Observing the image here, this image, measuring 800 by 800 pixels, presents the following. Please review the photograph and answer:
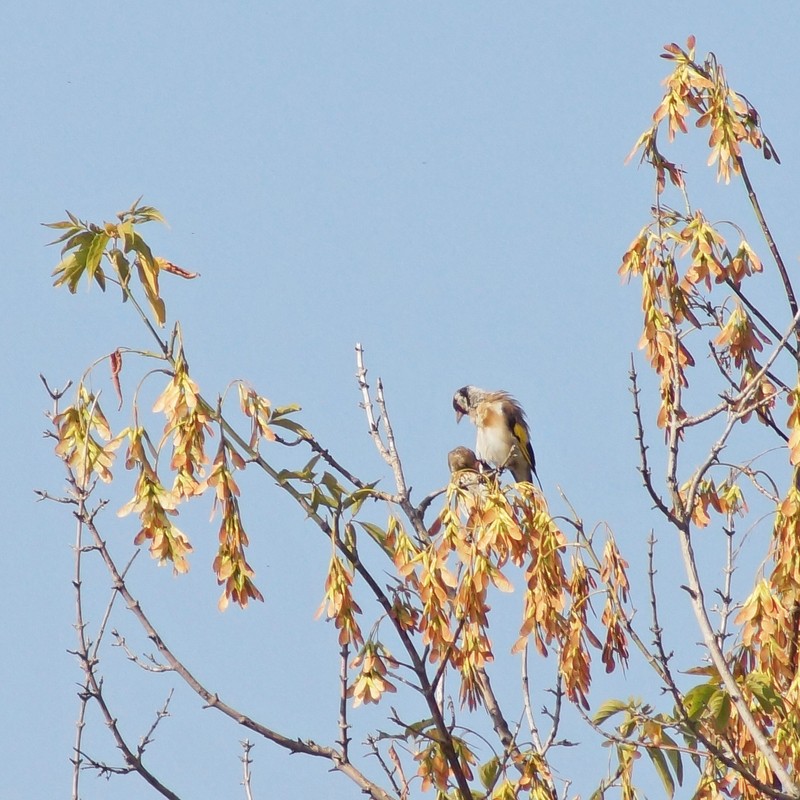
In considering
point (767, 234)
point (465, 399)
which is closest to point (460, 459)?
point (767, 234)

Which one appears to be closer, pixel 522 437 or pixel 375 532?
pixel 375 532

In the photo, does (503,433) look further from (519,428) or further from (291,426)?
(291,426)

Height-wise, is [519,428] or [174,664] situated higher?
[519,428]

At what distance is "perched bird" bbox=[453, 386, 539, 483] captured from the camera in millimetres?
10656

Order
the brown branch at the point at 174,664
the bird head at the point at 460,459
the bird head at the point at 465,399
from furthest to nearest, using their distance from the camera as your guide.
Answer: the bird head at the point at 465,399
the bird head at the point at 460,459
the brown branch at the point at 174,664

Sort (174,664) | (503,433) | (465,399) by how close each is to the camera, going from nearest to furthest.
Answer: (174,664), (503,433), (465,399)

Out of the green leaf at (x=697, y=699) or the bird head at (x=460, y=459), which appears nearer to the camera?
the green leaf at (x=697, y=699)

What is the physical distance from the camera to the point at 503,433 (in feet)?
35.1

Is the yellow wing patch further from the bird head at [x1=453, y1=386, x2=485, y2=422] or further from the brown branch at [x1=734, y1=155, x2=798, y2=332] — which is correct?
the brown branch at [x1=734, y1=155, x2=798, y2=332]

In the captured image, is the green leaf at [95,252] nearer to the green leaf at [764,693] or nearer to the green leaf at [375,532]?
the green leaf at [375,532]

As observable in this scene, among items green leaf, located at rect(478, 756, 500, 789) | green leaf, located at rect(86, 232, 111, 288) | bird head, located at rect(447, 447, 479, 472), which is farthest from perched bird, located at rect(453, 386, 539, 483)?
green leaf, located at rect(86, 232, 111, 288)

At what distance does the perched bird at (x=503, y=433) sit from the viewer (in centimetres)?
1066

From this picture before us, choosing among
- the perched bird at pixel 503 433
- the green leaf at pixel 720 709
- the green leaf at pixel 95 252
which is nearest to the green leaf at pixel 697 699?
the green leaf at pixel 720 709

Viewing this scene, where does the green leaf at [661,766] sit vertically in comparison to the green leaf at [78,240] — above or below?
below
